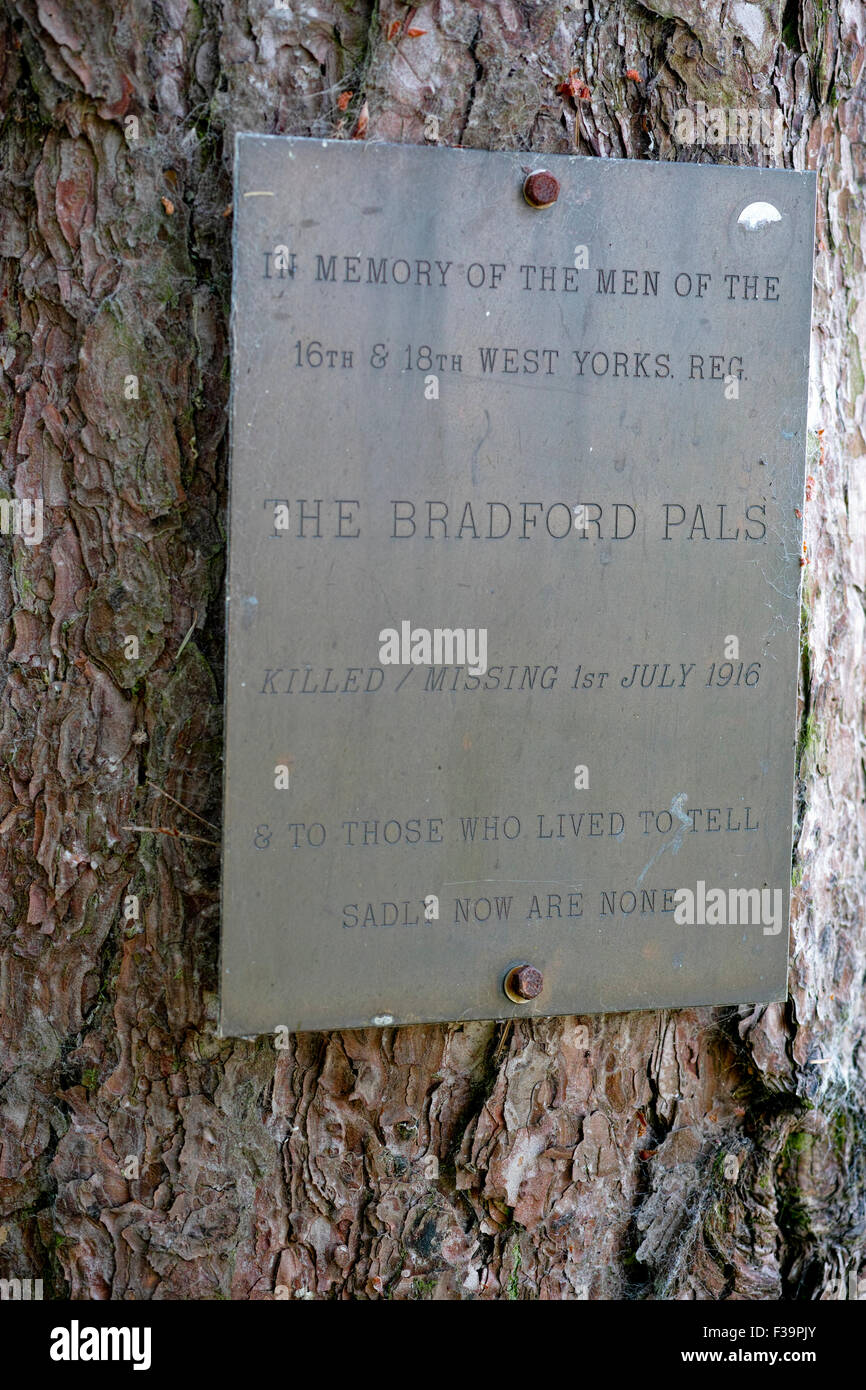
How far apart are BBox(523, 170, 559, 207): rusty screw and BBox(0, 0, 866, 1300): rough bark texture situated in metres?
0.11

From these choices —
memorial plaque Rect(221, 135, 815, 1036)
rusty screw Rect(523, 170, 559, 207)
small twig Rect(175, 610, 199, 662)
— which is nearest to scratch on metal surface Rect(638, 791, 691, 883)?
memorial plaque Rect(221, 135, 815, 1036)

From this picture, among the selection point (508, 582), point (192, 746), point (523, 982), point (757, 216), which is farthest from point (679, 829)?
point (757, 216)

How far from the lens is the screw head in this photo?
73.2 inches

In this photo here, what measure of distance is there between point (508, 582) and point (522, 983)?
63cm

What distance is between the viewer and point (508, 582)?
6.04ft

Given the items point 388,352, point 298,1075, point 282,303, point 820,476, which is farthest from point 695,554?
point 298,1075

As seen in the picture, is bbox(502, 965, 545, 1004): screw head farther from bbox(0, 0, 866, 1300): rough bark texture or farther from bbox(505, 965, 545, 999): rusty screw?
bbox(0, 0, 866, 1300): rough bark texture

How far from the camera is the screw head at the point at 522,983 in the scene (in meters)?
1.86

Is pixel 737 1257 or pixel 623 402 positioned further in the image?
pixel 737 1257

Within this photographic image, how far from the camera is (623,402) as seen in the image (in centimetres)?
185

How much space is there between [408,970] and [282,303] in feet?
3.37

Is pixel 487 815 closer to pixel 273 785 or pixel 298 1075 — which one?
pixel 273 785

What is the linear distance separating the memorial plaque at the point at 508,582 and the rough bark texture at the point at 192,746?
11cm

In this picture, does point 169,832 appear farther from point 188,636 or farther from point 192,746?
point 188,636
